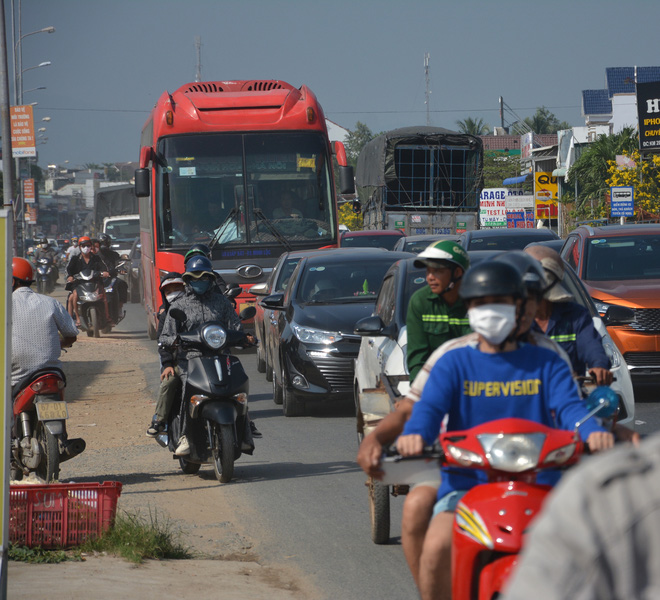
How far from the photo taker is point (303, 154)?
17328 millimetres

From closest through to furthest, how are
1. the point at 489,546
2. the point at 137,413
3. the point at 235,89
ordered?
the point at 489,546 < the point at 137,413 < the point at 235,89

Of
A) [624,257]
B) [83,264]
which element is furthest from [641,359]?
[83,264]

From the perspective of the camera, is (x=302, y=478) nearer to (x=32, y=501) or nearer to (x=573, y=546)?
(x=32, y=501)

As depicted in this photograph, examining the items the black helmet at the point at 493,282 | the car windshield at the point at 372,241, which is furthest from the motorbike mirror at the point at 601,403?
the car windshield at the point at 372,241

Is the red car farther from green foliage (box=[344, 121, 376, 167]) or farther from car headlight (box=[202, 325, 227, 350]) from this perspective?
green foliage (box=[344, 121, 376, 167])

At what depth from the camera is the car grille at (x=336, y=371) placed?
11.5 meters

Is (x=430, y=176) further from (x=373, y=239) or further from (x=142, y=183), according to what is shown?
(x=142, y=183)

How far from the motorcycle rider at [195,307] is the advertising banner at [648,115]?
3011 cm

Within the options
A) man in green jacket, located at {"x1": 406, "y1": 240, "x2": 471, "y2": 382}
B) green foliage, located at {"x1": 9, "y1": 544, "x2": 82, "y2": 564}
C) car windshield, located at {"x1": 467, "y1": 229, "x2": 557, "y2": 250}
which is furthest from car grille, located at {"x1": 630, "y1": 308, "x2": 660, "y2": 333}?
green foliage, located at {"x1": 9, "y1": 544, "x2": 82, "y2": 564}

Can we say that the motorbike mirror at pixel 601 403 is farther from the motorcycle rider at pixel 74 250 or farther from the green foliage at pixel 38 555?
the motorcycle rider at pixel 74 250

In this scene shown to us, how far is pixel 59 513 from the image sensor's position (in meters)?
6.20

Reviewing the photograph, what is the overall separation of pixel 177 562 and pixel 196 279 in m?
2.91

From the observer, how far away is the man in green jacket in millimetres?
5469

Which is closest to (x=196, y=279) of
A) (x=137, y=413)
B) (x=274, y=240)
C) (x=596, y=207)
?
(x=137, y=413)
